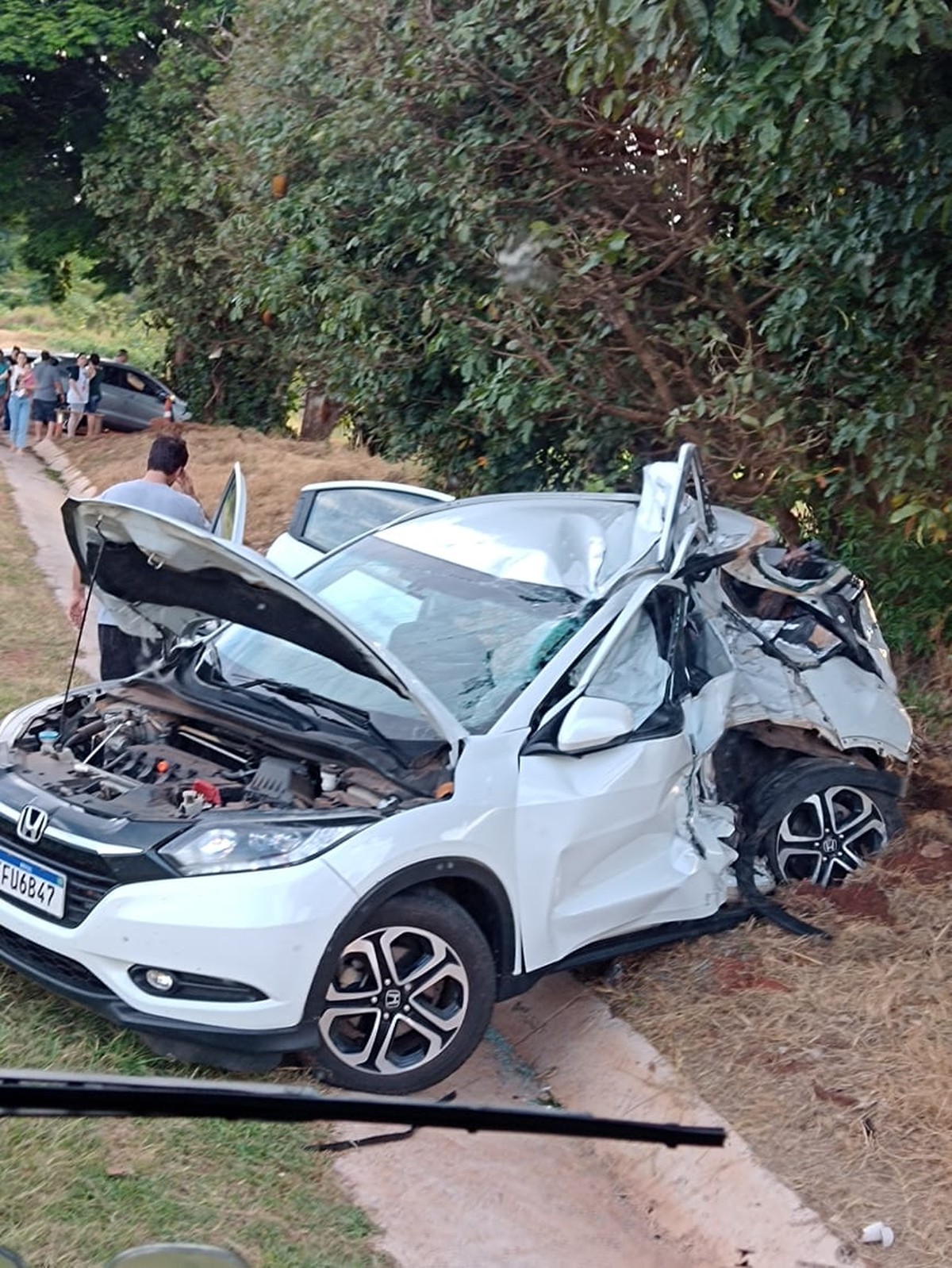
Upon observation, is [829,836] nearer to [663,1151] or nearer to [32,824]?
[663,1151]

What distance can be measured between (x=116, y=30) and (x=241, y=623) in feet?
62.2

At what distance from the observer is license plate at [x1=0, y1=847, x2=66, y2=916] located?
424cm

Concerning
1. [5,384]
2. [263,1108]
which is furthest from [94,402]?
[263,1108]

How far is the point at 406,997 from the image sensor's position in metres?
4.39

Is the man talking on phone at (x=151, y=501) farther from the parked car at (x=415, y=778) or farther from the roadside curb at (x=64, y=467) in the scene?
the roadside curb at (x=64, y=467)

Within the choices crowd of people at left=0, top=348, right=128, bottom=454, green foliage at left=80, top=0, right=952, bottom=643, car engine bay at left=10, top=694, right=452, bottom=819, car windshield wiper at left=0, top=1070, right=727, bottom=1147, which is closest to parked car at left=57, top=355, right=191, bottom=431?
crowd of people at left=0, top=348, right=128, bottom=454

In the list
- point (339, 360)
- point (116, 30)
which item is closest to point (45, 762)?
point (339, 360)

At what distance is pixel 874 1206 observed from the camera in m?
4.06

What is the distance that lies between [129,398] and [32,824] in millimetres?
20648

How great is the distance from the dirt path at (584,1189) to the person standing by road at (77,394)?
1936 centimetres

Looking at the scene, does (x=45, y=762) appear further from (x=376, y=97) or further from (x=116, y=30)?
(x=116, y=30)

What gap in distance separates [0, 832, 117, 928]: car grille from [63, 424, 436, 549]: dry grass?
9050 mm

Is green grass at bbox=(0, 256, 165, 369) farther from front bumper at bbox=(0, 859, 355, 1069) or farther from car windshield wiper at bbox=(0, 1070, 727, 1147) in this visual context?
car windshield wiper at bbox=(0, 1070, 727, 1147)

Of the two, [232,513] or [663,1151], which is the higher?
[232,513]
